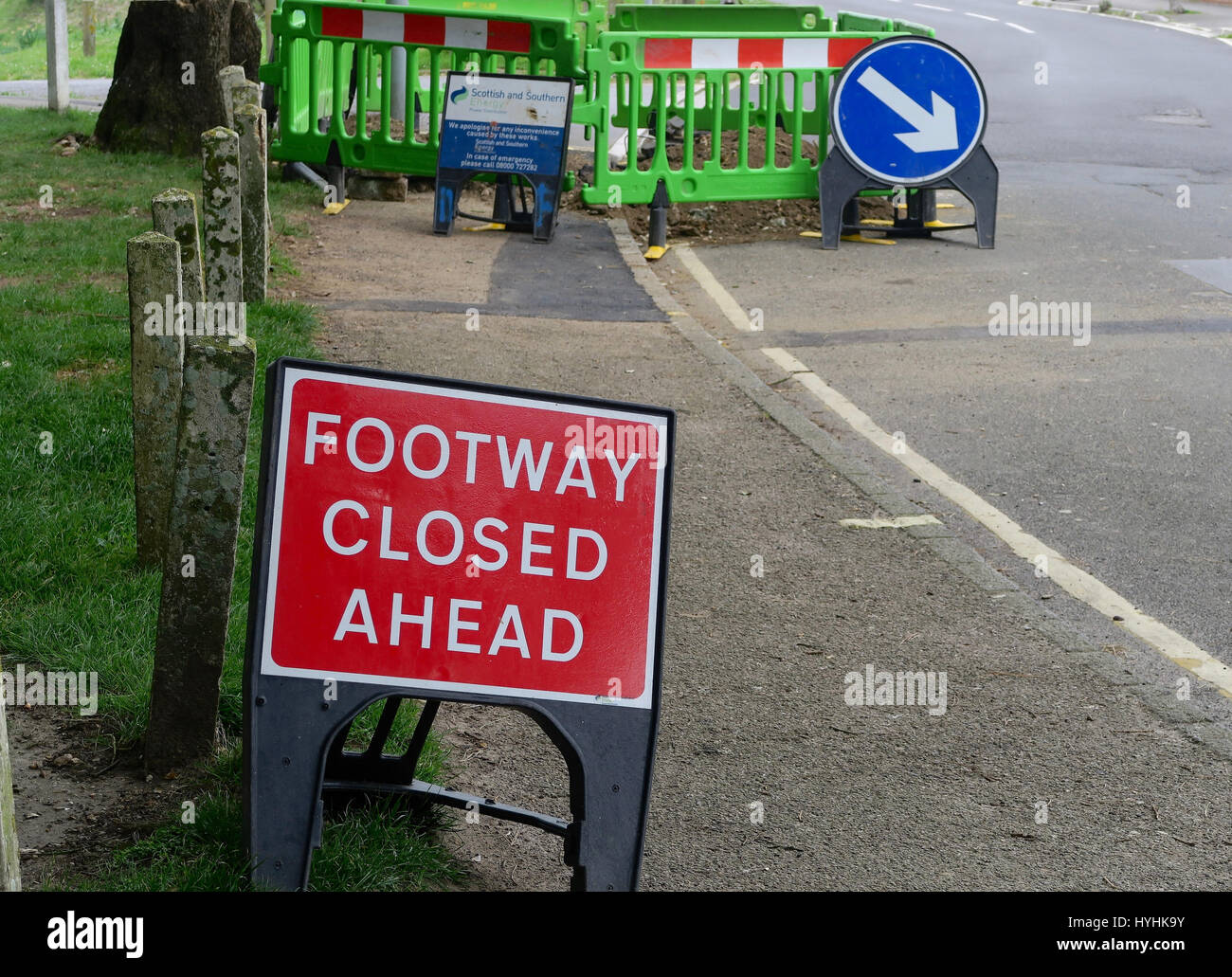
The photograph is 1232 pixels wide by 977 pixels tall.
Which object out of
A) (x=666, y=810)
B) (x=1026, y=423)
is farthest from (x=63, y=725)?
(x=1026, y=423)

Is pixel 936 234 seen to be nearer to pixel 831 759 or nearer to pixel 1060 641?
pixel 1060 641

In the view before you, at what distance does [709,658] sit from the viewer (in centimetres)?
477

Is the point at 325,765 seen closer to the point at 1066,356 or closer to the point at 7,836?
the point at 7,836

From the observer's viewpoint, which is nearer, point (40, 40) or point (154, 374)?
point (154, 374)

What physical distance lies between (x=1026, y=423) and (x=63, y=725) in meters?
5.09

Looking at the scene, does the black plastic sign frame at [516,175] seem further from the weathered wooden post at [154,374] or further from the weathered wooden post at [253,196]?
the weathered wooden post at [154,374]

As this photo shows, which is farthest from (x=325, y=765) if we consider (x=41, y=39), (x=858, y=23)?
(x=41, y=39)

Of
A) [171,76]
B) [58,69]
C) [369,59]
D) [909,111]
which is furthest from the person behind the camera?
[58,69]

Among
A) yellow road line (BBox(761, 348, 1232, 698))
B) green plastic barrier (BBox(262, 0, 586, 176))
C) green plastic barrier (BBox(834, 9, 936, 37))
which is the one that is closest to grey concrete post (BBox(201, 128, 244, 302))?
yellow road line (BBox(761, 348, 1232, 698))

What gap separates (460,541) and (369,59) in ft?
35.6

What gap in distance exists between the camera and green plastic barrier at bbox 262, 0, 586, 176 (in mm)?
12570

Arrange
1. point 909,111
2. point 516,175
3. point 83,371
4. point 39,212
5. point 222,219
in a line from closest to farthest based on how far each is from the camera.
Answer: point 222,219 → point 83,371 → point 39,212 → point 909,111 → point 516,175

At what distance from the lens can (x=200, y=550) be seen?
366 cm

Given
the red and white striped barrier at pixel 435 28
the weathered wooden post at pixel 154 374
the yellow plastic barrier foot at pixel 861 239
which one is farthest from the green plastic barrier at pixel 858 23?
the weathered wooden post at pixel 154 374
